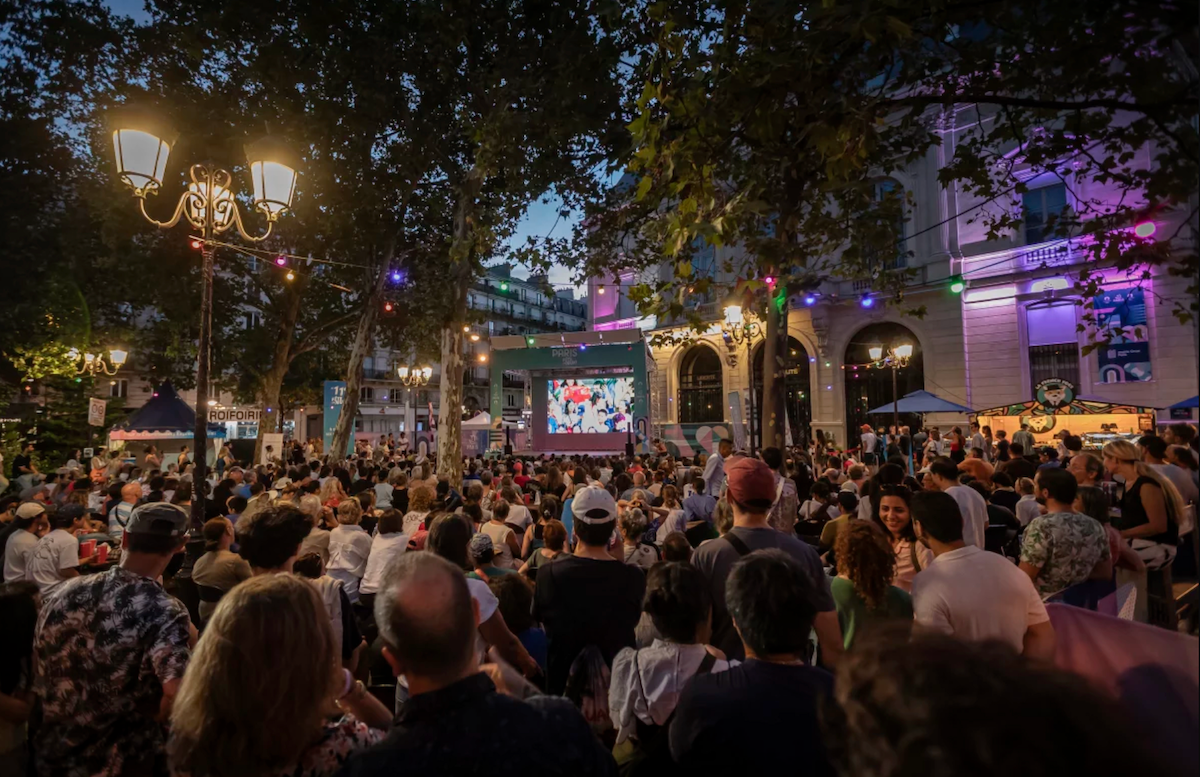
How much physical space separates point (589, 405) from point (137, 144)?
23527mm

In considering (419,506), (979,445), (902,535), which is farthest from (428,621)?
(979,445)

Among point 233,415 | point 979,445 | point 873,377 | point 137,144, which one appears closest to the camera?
point 137,144

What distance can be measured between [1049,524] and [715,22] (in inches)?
166

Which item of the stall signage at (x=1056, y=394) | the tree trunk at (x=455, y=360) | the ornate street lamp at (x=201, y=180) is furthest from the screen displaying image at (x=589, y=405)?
the ornate street lamp at (x=201, y=180)

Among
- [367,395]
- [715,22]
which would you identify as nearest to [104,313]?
[715,22]

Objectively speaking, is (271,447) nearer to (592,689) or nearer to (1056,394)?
(592,689)

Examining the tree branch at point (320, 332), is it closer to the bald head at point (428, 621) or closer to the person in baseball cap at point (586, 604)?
the person in baseball cap at point (586, 604)

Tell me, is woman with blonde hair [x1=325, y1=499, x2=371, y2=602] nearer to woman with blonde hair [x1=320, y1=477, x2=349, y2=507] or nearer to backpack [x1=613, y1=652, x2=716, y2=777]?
woman with blonde hair [x1=320, y1=477, x2=349, y2=507]

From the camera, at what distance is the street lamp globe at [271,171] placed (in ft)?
23.7

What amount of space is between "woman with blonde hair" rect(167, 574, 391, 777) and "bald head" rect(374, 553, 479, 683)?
9.2 inches

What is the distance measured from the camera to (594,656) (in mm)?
2926

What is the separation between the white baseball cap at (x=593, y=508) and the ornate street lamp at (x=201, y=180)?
14.0 feet

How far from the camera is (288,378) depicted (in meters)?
33.1

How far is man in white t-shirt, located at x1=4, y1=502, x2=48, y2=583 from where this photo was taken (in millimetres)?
5160
